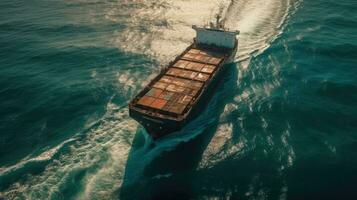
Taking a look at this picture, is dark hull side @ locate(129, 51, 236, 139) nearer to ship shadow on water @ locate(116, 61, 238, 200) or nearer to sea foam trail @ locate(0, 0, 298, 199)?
ship shadow on water @ locate(116, 61, 238, 200)

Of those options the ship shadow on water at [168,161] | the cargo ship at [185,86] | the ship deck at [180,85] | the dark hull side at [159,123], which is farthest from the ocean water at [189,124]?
the ship deck at [180,85]

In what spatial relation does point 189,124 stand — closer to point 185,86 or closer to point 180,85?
point 185,86

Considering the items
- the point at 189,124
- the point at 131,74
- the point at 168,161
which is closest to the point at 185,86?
the point at 189,124

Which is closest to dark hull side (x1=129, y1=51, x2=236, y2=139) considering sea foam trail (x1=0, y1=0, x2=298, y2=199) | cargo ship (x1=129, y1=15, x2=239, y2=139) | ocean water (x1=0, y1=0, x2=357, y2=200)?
cargo ship (x1=129, y1=15, x2=239, y2=139)

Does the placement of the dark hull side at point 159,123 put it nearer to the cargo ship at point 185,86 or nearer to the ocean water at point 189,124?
the cargo ship at point 185,86

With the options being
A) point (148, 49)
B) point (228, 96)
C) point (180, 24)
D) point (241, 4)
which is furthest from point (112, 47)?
point (241, 4)

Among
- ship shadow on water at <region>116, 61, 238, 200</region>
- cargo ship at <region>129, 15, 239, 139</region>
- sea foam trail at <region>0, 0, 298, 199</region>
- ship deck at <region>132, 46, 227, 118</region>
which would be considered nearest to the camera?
ship shadow on water at <region>116, 61, 238, 200</region>
